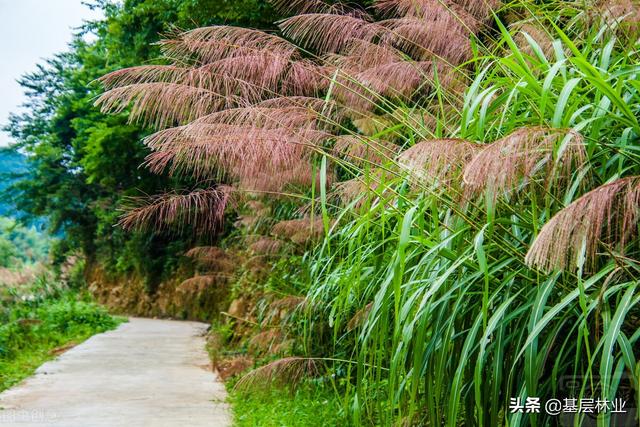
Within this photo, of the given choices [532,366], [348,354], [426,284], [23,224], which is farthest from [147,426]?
[23,224]

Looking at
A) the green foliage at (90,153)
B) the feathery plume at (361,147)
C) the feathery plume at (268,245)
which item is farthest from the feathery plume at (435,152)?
the green foliage at (90,153)

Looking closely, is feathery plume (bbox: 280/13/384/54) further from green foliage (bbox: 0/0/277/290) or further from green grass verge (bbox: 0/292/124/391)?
green foliage (bbox: 0/0/277/290)

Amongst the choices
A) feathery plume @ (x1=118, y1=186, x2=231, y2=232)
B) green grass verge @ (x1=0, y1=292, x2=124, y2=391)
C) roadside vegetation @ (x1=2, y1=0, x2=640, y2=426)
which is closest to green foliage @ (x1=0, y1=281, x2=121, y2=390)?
green grass verge @ (x1=0, y1=292, x2=124, y2=391)

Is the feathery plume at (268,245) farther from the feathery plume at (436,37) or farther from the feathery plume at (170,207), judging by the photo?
the feathery plume at (436,37)

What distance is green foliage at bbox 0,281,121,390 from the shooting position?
26.0 feet

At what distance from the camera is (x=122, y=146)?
15656 mm

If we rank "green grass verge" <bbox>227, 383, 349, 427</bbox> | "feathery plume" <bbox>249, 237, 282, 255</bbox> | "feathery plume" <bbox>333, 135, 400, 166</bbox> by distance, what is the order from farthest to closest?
"feathery plume" <bbox>249, 237, 282, 255</bbox> < "green grass verge" <bbox>227, 383, 349, 427</bbox> < "feathery plume" <bbox>333, 135, 400, 166</bbox>

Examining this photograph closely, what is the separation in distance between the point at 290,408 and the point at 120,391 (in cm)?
193

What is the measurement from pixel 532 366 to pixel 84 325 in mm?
11369

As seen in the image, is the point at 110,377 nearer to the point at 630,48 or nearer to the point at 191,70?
the point at 191,70

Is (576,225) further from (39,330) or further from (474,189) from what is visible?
(39,330)

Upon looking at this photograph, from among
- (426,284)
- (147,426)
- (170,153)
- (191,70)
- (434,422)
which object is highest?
(191,70)

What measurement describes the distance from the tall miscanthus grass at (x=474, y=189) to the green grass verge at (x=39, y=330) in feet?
13.8

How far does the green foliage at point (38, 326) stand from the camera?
7926 millimetres
